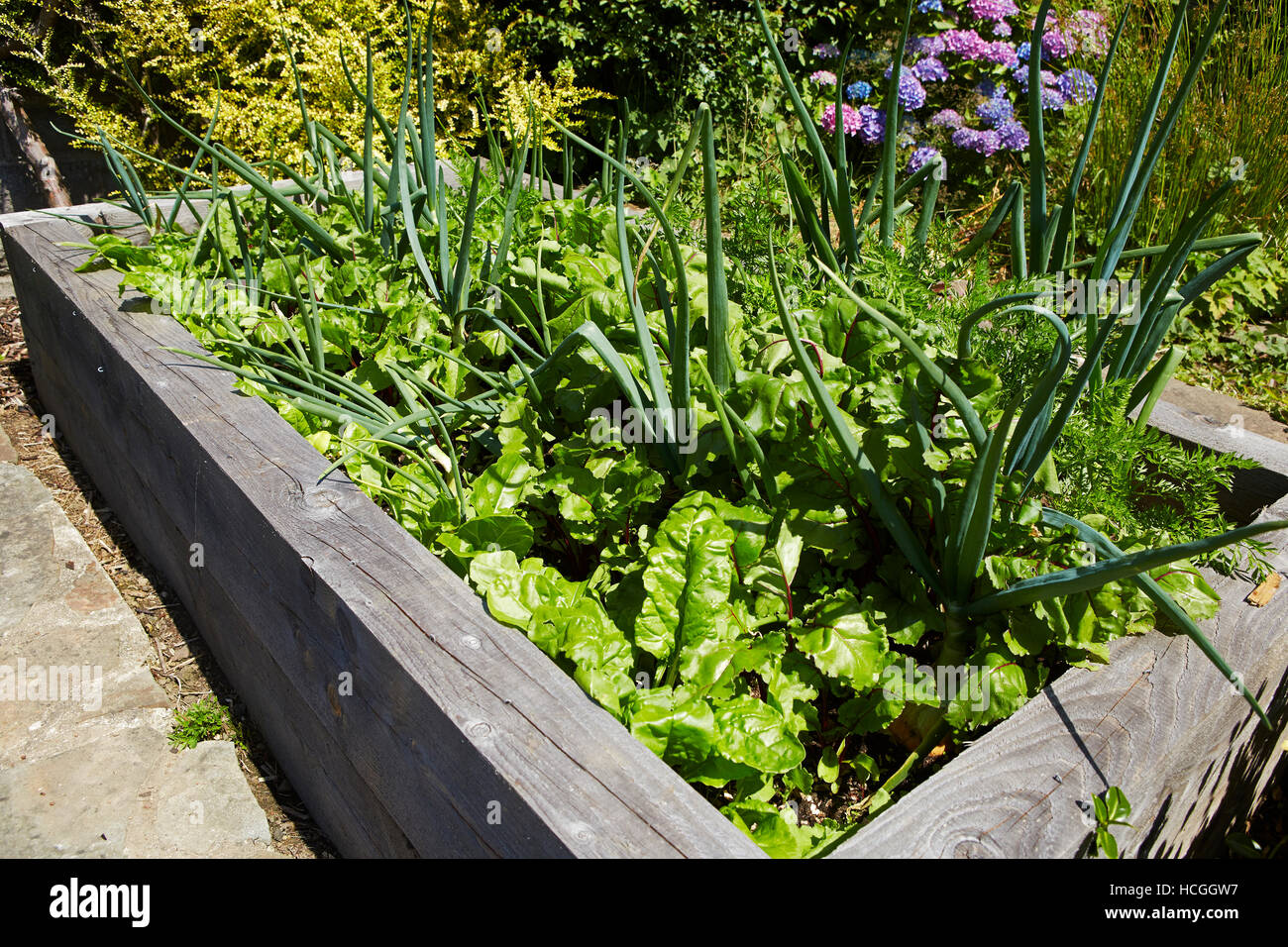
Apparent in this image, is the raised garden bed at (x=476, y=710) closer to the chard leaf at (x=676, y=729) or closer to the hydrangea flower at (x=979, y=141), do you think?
the chard leaf at (x=676, y=729)

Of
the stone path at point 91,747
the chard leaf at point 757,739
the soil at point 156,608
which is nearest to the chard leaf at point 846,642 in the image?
the chard leaf at point 757,739

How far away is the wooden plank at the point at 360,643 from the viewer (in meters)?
1.02

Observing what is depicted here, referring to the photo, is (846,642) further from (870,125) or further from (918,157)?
(870,125)

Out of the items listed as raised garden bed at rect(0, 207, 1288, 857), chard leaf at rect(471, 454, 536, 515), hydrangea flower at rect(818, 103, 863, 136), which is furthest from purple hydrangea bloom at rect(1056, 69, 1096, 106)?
chard leaf at rect(471, 454, 536, 515)

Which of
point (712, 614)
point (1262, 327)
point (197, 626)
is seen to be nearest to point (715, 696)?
point (712, 614)

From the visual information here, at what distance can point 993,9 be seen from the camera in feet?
15.3

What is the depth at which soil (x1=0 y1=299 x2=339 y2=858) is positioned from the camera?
1.82 meters

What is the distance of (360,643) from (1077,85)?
4345mm

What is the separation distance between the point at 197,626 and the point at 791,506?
1539 millimetres

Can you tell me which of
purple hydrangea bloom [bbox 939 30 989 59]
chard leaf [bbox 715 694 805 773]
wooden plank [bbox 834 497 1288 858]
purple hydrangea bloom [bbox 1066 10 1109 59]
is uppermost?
purple hydrangea bloom [bbox 1066 10 1109 59]

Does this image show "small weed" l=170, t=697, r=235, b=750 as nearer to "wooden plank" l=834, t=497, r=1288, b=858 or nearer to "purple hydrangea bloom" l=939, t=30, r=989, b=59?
"wooden plank" l=834, t=497, r=1288, b=858

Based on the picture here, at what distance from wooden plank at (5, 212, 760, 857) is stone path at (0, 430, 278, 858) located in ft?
0.54

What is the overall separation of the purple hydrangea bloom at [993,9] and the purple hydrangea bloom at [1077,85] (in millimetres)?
520
